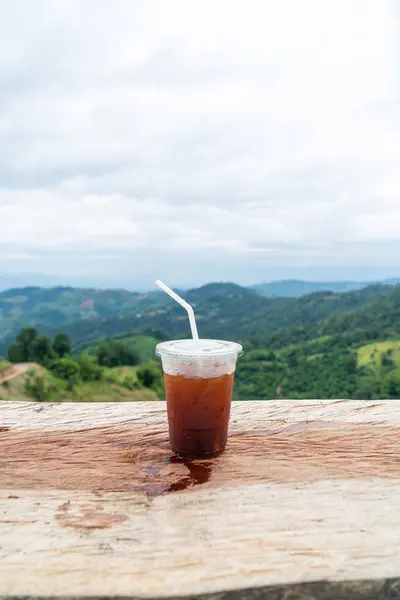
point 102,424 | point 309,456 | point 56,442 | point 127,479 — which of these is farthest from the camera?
point 102,424

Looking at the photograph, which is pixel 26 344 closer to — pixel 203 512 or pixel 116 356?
pixel 116 356

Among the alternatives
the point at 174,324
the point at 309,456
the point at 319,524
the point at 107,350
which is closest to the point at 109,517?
the point at 319,524

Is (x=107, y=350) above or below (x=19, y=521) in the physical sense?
below

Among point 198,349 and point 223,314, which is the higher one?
point 198,349

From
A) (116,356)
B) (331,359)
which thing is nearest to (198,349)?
(116,356)

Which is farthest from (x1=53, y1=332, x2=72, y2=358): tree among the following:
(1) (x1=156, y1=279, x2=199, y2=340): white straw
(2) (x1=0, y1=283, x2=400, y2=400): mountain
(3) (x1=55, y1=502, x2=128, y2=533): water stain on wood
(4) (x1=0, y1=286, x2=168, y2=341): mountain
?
(4) (x1=0, y1=286, x2=168, y2=341): mountain

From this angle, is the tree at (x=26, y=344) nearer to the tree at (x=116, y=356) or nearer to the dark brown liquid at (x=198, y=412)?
the tree at (x=116, y=356)

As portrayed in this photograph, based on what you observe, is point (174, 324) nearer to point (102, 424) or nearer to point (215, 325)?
point (215, 325)
